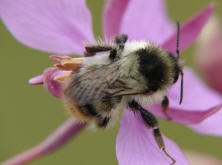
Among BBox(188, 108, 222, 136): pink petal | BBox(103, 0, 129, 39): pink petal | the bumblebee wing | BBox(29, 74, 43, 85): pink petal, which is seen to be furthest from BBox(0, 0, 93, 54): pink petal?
BBox(188, 108, 222, 136): pink petal

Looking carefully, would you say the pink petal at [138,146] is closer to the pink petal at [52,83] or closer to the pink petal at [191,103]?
A: the pink petal at [191,103]

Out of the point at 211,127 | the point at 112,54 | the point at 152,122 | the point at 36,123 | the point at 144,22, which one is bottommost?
the point at 36,123

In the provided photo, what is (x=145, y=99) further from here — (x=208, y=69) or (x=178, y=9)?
(x=178, y=9)

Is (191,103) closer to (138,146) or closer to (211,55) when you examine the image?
(138,146)

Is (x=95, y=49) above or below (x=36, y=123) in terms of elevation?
above

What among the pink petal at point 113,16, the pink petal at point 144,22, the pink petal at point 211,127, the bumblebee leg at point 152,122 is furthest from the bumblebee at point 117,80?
the pink petal at point 144,22

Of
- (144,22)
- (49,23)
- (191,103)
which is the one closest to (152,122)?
(191,103)
